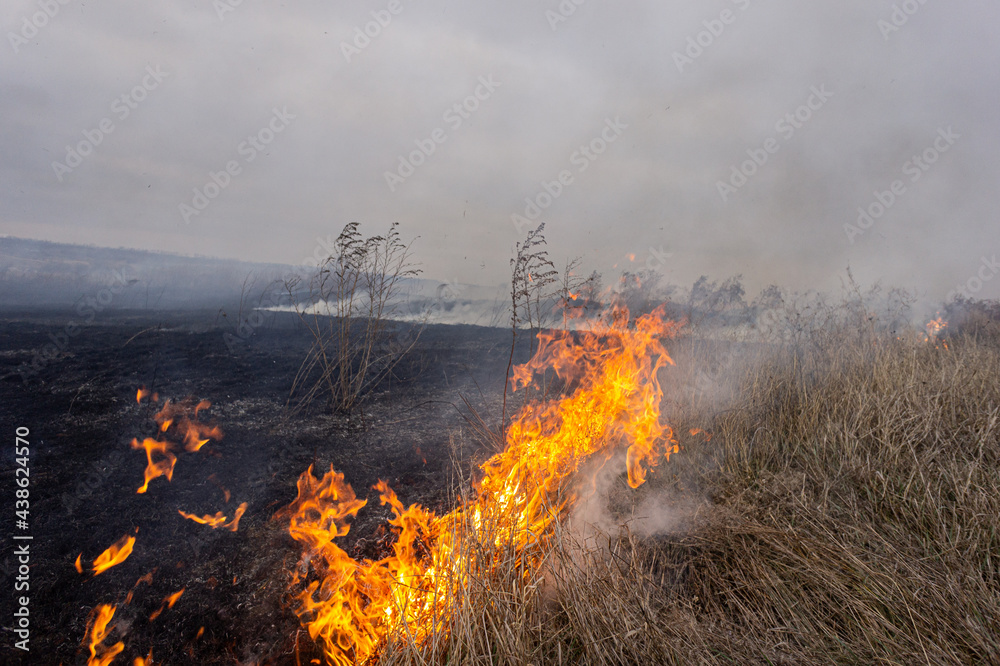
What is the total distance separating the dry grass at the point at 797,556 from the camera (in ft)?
6.23

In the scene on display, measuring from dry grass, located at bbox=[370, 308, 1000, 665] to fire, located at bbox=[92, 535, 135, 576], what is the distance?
6.83 ft

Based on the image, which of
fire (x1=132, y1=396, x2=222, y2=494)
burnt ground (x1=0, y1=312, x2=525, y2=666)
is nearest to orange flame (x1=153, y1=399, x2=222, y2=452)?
fire (x1=132, y1=396, x2=222, y2=494)

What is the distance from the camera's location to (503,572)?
227 centimetres

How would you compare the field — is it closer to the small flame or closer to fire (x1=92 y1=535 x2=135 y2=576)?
fire (x1=92 y1=535 x2=135 y2=576)

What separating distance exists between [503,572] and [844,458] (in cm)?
310

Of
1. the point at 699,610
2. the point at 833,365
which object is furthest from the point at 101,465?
the point at 833,365

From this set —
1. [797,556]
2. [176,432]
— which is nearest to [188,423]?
[176,432]

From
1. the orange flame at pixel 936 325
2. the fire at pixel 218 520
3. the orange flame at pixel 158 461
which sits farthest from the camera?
the orange flame at pixel 936 325

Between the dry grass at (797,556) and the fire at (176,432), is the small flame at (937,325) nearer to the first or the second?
the dry grass at (797,556)

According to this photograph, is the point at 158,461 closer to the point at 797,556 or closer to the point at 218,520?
the point at 218,520

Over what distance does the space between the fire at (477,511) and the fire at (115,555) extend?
890 millimetres

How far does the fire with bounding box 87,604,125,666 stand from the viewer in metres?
2.13

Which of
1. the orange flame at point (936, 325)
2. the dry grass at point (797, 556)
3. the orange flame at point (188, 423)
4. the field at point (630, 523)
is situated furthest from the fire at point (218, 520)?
the orange flame at point (936, 325)

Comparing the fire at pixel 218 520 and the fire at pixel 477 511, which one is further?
the fire at pixel 218 520
